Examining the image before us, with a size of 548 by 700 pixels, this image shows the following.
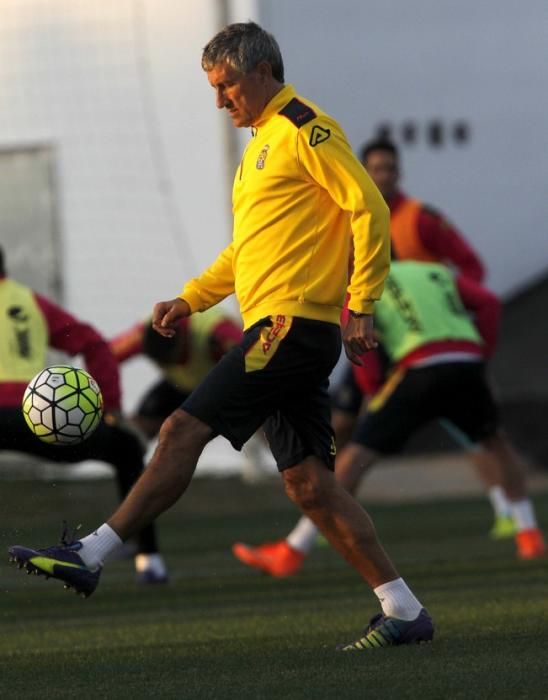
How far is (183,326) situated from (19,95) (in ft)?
29.7

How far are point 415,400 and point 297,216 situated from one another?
4522mm

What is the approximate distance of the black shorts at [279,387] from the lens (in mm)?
6875

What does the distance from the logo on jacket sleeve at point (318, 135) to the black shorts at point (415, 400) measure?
14.8 ft

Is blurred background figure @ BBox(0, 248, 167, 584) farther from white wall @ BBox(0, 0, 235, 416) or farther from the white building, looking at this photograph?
white wall @ BBox(0, 0, 235, 416)

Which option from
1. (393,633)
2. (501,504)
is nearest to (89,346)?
(393,633)

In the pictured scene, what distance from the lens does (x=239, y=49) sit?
7.00m

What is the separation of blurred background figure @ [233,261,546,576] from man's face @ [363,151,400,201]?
0.71 m

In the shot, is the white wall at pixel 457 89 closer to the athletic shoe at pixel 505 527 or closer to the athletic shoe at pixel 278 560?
the athletic shoe at pixel 505 527

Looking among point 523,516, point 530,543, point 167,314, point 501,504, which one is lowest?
point 501,504

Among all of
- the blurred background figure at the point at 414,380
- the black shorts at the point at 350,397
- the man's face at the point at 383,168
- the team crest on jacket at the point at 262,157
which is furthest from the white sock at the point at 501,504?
the team crest on jacket at the point at 262,157

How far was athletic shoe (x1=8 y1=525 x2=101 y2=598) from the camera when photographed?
6.65m

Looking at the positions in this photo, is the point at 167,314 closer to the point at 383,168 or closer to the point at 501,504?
the point at 383,168

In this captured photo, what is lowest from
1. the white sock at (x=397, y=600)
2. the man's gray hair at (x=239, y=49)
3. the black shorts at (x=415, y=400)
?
the black shorts at (x=415, y=400)

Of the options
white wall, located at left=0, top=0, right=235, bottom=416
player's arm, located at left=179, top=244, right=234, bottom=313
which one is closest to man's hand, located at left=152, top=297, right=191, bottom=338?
player's arm, located at left=179, top=244, right=234, bottom=313
